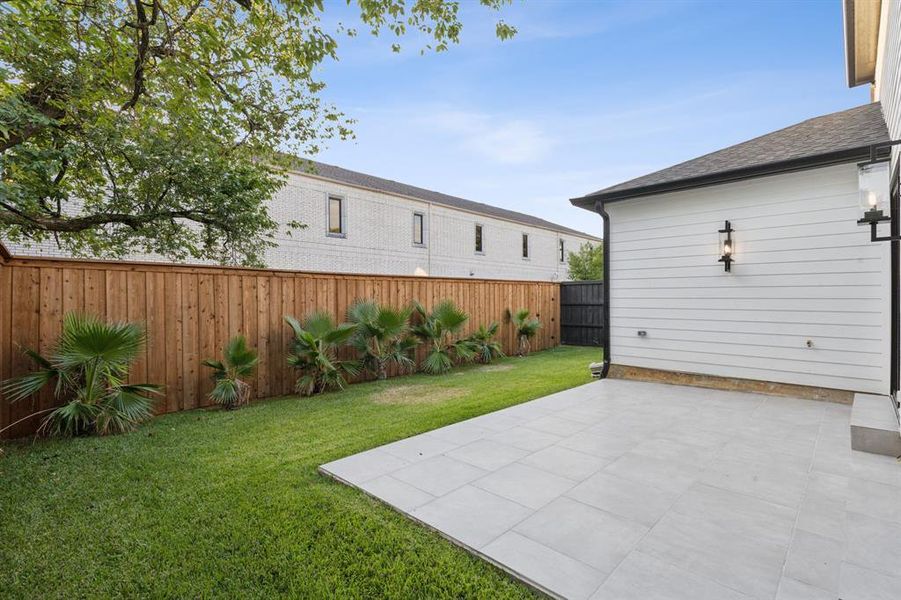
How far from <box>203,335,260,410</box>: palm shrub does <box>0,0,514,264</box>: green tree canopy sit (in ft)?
8.39

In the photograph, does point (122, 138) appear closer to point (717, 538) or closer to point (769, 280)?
point (717, 538)

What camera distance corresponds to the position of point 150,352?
16.7ft

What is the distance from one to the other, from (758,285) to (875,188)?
2.28m

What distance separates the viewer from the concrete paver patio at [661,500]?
191cm

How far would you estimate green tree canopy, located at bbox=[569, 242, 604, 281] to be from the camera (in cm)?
2317

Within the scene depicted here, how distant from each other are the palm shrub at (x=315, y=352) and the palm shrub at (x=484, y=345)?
3267 mm

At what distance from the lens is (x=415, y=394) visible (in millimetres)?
6102

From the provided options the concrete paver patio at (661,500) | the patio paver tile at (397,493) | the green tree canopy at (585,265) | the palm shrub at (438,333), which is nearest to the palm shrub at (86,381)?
the concrete paver patio at (661,500)

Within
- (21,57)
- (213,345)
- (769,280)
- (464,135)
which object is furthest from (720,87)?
(21,57)

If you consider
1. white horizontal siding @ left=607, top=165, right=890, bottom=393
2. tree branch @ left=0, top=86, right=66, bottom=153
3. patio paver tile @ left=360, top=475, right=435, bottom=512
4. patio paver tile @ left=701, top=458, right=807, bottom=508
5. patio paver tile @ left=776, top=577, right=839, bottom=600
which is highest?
tree branch @ left=0, top=86, right=66, bottom=153

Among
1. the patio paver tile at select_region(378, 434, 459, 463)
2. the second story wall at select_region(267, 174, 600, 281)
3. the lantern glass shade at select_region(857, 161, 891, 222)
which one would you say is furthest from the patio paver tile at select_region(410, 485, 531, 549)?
the second story wall at select_region(267, 174, 600, 281)

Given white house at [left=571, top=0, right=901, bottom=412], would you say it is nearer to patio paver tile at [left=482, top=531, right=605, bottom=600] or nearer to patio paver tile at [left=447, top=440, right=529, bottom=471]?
patio paver tile at [left=447, top=440, right=529, bottom=471]

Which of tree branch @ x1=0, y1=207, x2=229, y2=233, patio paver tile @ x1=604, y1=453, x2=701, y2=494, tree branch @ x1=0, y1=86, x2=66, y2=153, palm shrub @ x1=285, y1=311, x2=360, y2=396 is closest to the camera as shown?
patio paver tile @ x1=604, y1=453, x2=701, y2=494

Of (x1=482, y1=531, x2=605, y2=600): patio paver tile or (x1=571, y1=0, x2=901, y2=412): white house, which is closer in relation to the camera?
(x1=482, y1=531, x2=605, y2=600): patio paver tile
